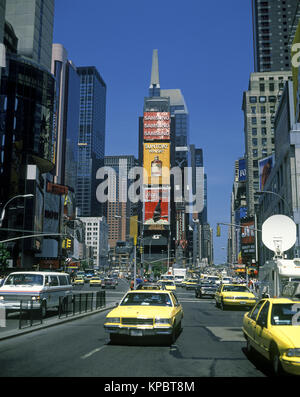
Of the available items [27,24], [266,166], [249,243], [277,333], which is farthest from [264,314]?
[27,24]

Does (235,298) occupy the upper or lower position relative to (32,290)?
Result: lower

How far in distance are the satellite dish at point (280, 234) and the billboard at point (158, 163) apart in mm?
167460

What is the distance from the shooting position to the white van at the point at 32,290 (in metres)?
18.1

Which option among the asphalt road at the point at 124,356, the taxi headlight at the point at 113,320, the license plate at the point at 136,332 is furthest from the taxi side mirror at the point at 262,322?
the taxi headlight at the point at 113,320

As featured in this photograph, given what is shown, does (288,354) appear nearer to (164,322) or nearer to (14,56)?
(164,322)

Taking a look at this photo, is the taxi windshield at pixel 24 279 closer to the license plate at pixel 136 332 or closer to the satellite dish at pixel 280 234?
the license plate at pixel 136 332

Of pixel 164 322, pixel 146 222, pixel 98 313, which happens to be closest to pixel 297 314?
pixel 164 322

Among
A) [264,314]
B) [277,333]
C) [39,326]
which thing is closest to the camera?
[277,333]

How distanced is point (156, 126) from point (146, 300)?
581 feet

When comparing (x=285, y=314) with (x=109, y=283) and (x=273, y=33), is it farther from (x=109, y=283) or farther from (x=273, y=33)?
(x=273, y=33)

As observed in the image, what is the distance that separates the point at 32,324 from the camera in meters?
16.0

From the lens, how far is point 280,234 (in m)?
16.1

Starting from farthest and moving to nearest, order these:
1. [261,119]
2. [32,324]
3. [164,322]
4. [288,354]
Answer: [261,119]
[32,324]
[164,322]
[288,354]
